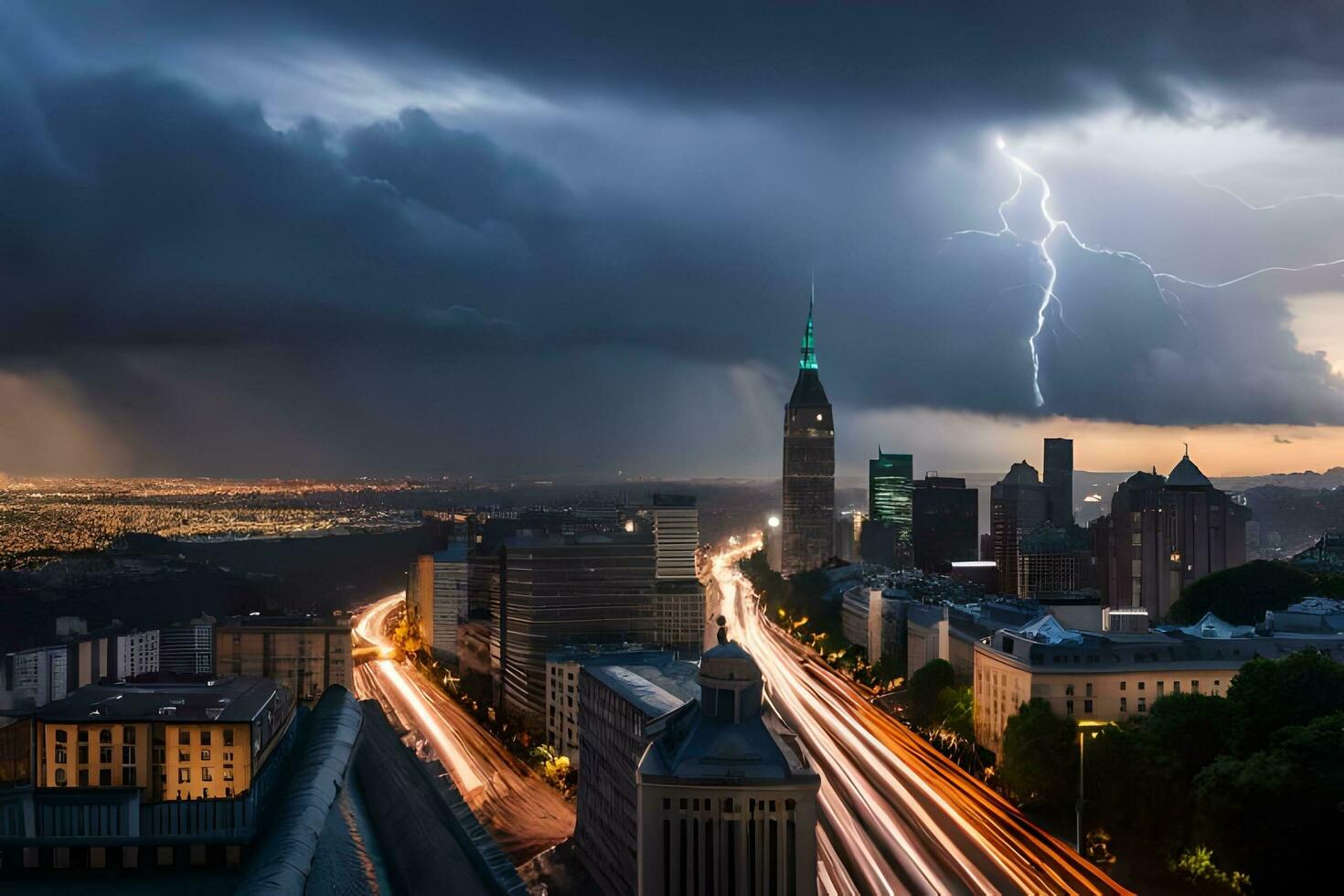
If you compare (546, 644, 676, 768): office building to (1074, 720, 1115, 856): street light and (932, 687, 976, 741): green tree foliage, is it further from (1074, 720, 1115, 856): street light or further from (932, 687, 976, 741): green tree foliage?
(1074, 720, 1115, 856): street light

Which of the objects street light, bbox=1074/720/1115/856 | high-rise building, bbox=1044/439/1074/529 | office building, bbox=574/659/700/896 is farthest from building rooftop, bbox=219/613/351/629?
high-rise building, bbox=1044/439/1074/529

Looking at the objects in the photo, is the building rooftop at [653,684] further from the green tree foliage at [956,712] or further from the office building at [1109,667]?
the green tree foliage at [956,712]

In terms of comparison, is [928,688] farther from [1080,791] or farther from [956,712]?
[1080,791]

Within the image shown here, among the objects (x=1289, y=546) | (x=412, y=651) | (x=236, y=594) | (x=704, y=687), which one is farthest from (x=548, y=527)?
(x=1289, y=546)

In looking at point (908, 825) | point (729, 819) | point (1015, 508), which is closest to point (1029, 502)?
point (1015, 508)

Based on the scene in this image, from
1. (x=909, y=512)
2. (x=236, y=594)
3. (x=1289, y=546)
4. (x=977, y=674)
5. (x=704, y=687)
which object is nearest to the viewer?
(x=704, y=687)

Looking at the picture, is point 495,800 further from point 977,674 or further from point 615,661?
point 977,674
